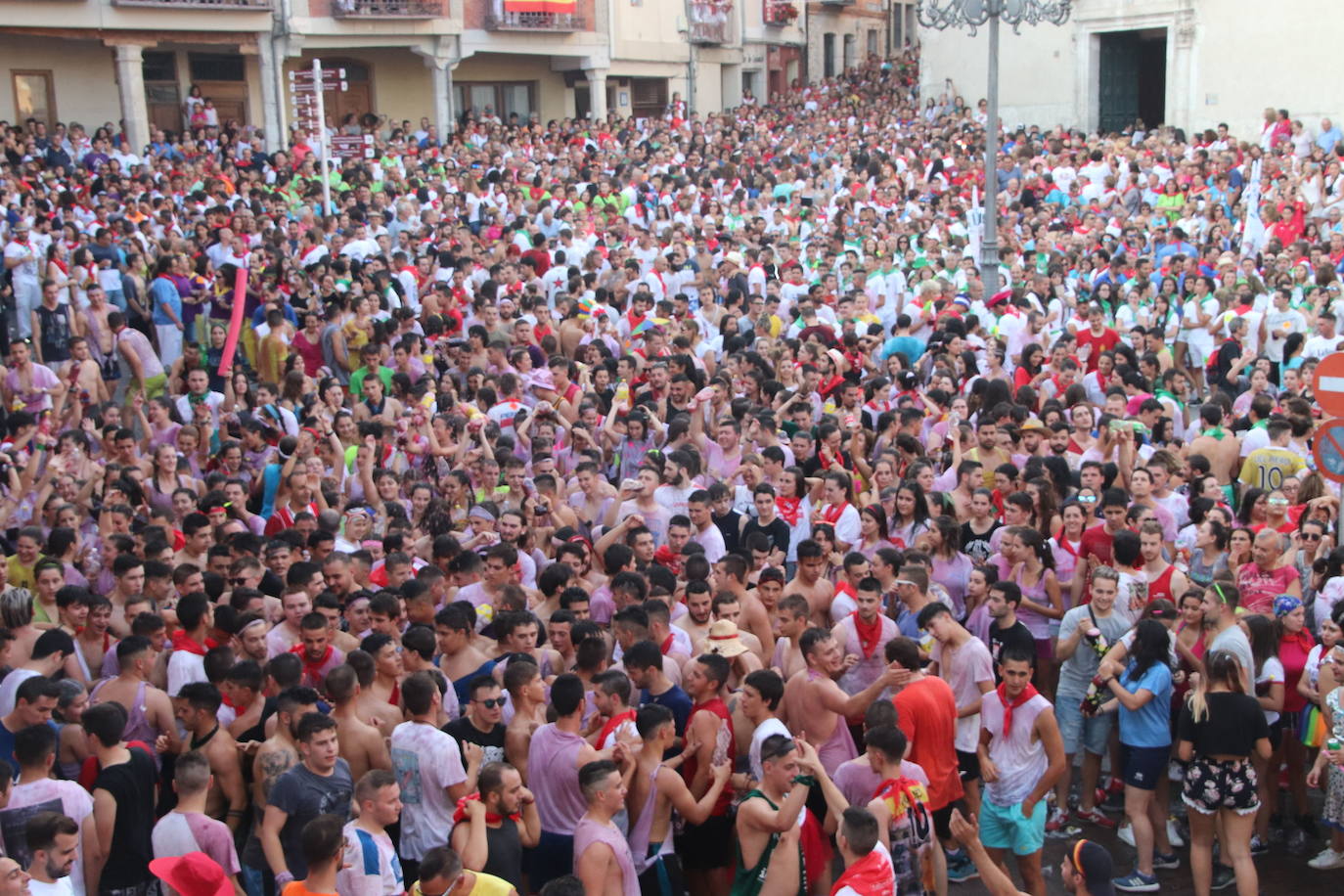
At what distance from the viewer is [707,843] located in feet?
20.3

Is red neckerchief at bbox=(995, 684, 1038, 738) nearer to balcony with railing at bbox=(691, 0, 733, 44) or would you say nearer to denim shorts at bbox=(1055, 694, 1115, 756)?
denim shorts at bbox=(1055, 694, 1115, 756)

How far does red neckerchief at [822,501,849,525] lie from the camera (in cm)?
888

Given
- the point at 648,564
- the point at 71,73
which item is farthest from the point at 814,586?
the point at 71,73

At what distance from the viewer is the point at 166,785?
6.22m

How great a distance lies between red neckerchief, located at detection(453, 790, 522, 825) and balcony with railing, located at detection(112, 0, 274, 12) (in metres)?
22.5

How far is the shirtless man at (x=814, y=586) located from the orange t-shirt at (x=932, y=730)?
1.36 metres

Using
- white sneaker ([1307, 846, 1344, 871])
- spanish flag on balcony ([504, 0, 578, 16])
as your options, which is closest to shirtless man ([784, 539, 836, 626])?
white sneaker ([1307, 846, 1344, 871])

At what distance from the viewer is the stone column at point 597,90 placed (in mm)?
32781

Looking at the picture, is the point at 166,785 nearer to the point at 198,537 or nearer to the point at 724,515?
the point at 198,537

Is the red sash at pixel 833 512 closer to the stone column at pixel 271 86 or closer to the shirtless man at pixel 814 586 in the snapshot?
the shirtless man at pixel 814 586

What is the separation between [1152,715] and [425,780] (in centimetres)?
357

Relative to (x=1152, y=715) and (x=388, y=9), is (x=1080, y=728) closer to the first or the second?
(x=1152, y=715)

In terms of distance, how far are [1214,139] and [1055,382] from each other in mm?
15106

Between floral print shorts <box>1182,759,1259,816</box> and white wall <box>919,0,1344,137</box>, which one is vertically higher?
white wall <box>919,0,1344,137</box>
